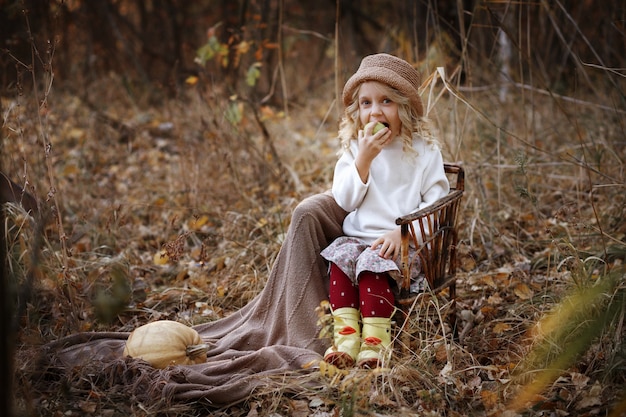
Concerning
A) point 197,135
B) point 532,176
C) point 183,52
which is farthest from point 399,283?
point 183,52

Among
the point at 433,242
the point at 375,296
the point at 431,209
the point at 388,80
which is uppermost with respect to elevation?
the point at 388,80

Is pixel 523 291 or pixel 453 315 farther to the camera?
pixel 523 291

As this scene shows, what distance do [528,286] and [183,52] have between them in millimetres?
6973

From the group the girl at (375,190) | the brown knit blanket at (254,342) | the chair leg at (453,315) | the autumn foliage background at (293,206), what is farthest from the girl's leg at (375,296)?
the chair leg at (453,315)

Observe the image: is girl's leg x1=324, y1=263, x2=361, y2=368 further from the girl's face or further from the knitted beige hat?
the knitted beige hat

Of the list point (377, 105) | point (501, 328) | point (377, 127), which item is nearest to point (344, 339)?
point (501, 328)

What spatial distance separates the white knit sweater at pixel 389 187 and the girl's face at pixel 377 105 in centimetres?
15

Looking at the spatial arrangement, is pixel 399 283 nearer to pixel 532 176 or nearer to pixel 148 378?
pixel 148 378

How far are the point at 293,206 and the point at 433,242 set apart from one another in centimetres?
158

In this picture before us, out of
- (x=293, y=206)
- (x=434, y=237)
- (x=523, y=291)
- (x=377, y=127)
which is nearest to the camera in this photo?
(x=434, y=237)

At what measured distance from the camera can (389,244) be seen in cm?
271

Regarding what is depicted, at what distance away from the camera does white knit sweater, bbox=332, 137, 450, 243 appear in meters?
2.88

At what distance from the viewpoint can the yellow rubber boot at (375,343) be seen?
100.0 inches

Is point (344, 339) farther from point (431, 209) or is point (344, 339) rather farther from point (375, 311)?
point (431, 209)
